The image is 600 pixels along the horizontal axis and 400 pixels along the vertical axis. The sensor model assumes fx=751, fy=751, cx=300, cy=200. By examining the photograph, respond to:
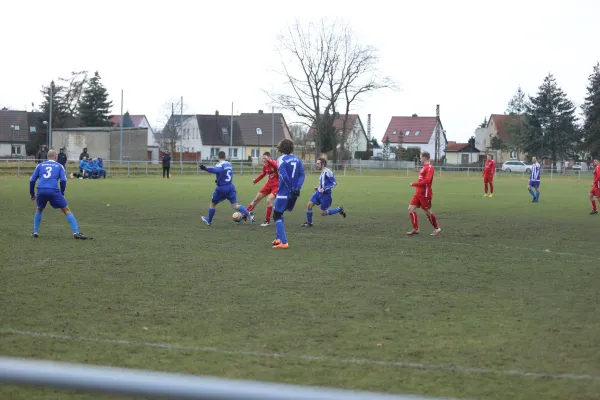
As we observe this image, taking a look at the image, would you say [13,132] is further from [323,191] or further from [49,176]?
[49,176]

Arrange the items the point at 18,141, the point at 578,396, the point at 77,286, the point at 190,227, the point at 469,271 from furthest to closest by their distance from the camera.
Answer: the point at 18,141, the point at 190,227, the point at 469,271, the point at 77,286, the point at 578,396

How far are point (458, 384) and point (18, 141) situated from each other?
98.4 metres

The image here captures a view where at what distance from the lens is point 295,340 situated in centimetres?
675

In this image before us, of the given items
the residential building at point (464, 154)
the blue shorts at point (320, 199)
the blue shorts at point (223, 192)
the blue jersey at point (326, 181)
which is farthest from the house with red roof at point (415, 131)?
the blue shorts at point (223, 192)

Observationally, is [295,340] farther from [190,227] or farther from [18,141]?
[18,141]

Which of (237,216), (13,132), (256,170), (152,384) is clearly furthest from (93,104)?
(152,384)

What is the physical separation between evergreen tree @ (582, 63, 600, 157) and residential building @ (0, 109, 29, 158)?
2663 inches

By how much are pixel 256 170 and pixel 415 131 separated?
194ft

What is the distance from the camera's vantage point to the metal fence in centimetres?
164

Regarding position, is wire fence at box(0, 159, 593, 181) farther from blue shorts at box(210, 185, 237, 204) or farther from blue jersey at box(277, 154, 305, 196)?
blue jersey at box(277, 154, 305, 196)

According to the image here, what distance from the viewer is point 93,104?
3519 inches

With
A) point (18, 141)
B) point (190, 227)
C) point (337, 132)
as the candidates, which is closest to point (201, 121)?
point (18, 141)

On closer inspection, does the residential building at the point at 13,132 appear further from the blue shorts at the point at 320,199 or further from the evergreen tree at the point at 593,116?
the blue shorts at the point at 320,199

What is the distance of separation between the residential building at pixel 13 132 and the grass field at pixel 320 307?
8583 cm
